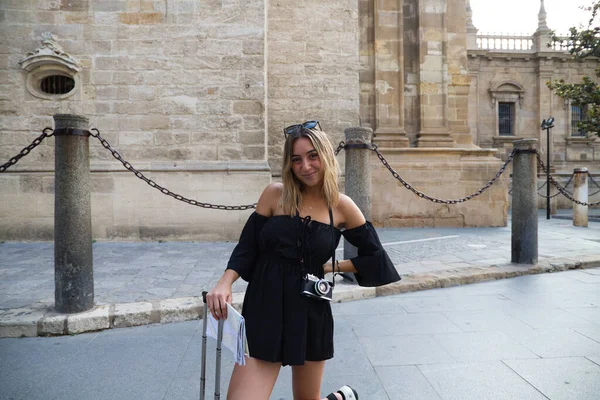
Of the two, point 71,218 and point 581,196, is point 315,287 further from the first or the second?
point 581,196

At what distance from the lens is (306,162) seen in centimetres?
180

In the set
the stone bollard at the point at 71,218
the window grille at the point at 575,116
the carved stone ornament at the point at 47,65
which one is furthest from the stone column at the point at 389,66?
the window grille at the point at 575,116

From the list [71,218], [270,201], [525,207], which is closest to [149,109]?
[71,218]

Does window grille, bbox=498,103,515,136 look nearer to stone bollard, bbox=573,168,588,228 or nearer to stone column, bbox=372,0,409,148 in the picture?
stone bollard, bbox=573,168,588,228

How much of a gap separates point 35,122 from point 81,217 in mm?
5240

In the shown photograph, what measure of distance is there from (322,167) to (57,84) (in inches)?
319

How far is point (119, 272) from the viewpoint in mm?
5250

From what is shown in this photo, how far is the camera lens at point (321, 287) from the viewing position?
1.71 meters

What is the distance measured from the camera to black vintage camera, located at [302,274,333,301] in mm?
1698

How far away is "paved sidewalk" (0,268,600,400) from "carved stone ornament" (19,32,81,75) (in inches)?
240

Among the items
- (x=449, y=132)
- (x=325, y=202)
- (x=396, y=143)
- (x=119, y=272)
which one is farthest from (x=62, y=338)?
(x=449, y=132)

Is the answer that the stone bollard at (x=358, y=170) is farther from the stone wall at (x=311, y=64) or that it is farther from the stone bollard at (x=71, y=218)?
the stone wall at (x=311, y=64)

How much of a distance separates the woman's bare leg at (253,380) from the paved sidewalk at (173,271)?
231cm

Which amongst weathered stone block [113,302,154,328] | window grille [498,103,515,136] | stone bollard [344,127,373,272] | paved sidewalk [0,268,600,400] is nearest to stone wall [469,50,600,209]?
window grille [498,103,515,136]
